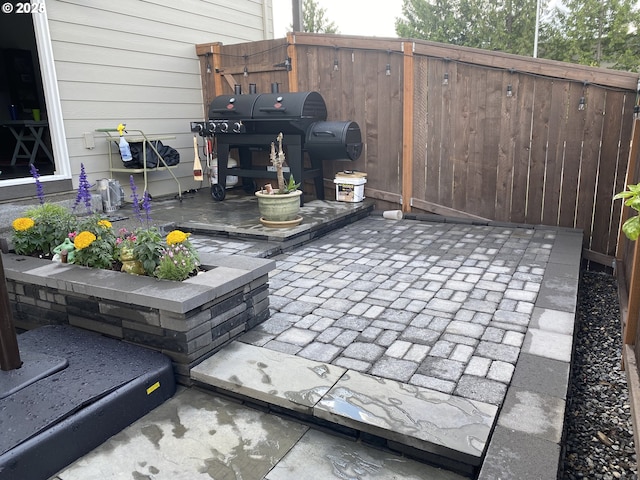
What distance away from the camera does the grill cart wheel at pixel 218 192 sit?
20.1 feet

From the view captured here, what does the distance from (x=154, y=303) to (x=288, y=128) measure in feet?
11.9

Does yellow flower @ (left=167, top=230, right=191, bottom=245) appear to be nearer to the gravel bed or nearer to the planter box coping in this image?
the planter box coping

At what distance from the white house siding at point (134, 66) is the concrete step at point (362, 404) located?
160 inches

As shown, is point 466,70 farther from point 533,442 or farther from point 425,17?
point 425,17

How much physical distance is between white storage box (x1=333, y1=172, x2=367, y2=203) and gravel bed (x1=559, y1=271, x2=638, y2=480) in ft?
9.22

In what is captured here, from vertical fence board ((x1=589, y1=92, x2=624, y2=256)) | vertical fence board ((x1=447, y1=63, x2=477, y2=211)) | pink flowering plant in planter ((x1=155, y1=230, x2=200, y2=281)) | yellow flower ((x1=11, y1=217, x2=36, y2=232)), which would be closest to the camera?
pink flowering plant in planter ((x1=155, y1=230, x2=200, y2=281))

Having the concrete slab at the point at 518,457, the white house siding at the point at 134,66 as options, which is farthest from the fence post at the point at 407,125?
the concrete slab at the point at 518,457

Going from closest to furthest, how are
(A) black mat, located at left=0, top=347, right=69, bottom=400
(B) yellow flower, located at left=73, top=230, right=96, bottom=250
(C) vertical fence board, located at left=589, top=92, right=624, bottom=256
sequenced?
(A) black mat, located at left=0, top=347, right=69, bottom=400, (B) yellow flower, located at left=73, top=230, right=96, bottom=250, (C) vertical fence board, located at left=589, top=92, right=624, bottom=256

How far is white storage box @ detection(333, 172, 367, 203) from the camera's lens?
18.9ft

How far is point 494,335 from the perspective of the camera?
265cm

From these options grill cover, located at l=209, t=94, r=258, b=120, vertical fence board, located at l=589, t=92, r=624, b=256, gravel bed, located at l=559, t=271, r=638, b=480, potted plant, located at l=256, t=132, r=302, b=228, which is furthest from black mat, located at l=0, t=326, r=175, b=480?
vertical fence board, located at l=589, t=92, r=624, b=256

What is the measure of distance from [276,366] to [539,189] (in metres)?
3.76

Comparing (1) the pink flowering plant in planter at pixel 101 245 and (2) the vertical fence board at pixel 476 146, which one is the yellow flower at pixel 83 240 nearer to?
(1) the pink flowering plant in planter at pixel 101 245

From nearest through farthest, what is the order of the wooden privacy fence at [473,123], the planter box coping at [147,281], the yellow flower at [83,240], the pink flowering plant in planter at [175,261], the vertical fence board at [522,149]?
the planter box coping at [147,281] → the pink flowering plant in planter at [175,261] → the yellow flower at [83,240] → the wooden privacy fence at [473,123] → the vertical fence board at [522,149]
